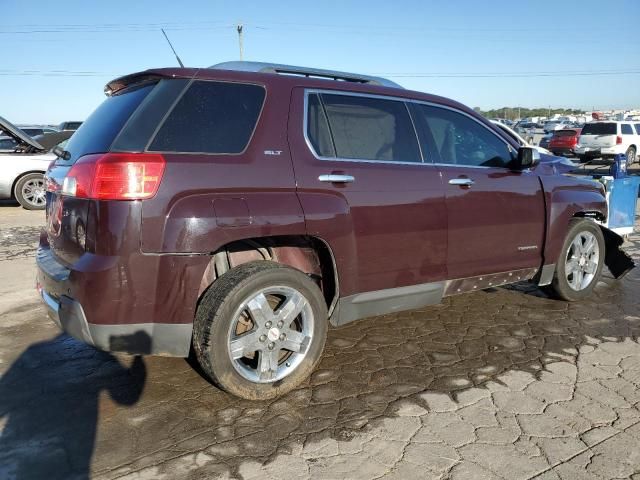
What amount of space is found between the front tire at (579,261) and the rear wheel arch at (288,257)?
2.48 meters

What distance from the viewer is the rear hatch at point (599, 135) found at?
22.0 metres

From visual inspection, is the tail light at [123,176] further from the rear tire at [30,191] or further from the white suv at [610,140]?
the white suv at [610,140]

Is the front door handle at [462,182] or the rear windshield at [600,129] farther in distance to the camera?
the rear windshield at [600,129]

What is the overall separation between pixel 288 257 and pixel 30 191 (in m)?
9.64

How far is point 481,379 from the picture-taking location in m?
3.44

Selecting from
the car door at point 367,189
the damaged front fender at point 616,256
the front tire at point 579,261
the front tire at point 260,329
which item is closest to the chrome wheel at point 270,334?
the front tire at point 260,329

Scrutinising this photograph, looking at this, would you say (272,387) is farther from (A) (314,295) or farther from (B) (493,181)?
(B) (493,181)

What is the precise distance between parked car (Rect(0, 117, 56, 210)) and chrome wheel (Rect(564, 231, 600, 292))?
383 inches

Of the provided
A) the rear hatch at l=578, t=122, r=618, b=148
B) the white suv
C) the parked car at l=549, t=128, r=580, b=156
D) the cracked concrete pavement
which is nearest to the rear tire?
the cracked concrete pavement

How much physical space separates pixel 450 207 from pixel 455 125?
31.0 inches

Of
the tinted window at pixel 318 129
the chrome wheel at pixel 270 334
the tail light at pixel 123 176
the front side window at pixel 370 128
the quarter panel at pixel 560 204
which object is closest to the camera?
the tail light at pixel 123 176

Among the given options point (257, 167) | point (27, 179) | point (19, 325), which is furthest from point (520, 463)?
point (27, 179)

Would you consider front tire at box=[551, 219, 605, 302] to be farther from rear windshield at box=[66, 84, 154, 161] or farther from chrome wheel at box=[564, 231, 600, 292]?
rear windshield at box=[66, 84, 154, 161]

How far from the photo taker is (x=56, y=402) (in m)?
3.13
